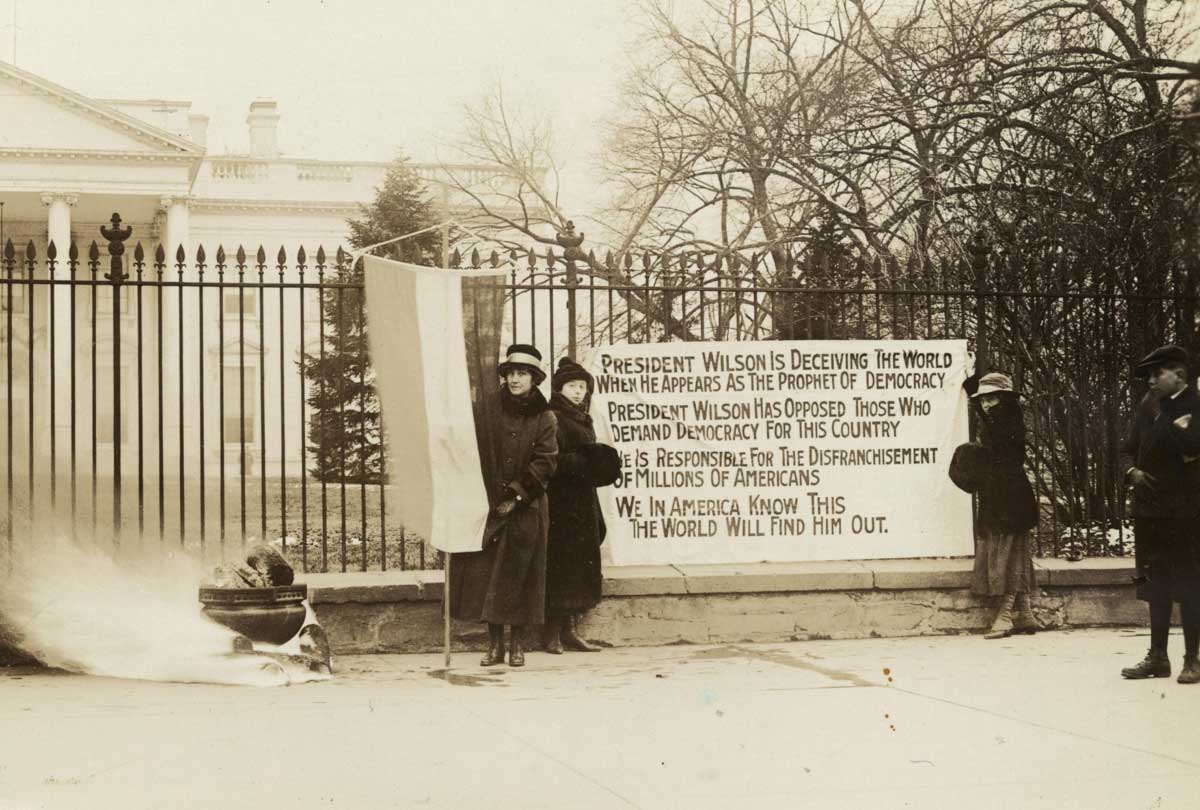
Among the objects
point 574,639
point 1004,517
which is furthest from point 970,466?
point 574,639

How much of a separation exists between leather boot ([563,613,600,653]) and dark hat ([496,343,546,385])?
1.65 meters

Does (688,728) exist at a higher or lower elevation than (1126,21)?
lower

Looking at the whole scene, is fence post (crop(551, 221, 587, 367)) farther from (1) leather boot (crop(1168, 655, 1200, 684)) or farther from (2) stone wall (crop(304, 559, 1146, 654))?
(1) leather boot (crop(1168, 655, 1200, 684))

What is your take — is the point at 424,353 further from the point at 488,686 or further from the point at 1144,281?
the point at 1144,281

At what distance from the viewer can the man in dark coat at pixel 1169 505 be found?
25.2 ft

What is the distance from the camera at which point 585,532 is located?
29.4 feet

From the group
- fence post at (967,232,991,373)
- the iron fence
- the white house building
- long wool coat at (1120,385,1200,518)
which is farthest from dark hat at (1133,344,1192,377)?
the white house building

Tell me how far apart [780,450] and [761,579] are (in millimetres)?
977

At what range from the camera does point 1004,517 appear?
9.40m

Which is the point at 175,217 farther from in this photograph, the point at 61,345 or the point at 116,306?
the point at 116,306

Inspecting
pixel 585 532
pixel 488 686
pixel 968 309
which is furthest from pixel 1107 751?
pixel 968 309

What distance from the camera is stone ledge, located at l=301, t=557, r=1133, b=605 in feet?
28.9

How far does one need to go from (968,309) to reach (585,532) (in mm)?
5307

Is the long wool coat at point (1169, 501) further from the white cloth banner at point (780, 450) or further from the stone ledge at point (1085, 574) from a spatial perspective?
the white cloth banner at point (780, 450)
